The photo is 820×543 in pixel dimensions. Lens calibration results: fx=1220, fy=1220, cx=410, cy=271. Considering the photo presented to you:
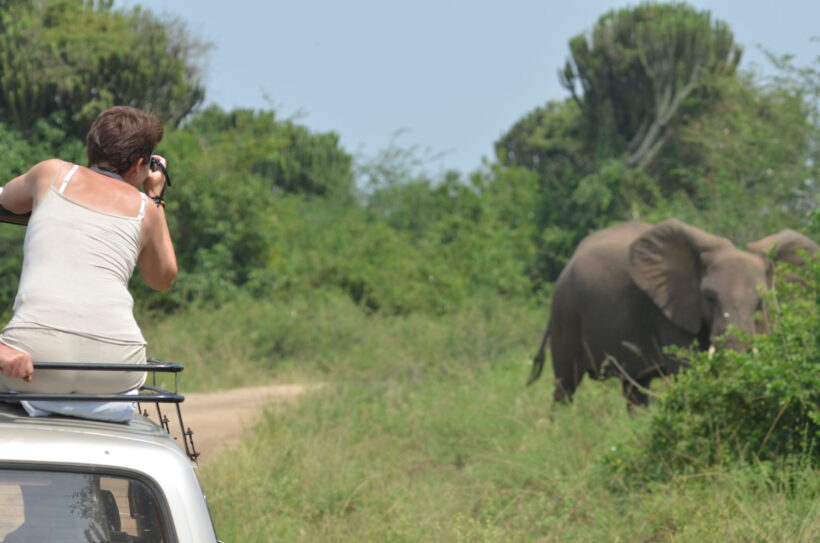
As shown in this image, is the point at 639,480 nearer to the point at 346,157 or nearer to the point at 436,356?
the point at 436,356

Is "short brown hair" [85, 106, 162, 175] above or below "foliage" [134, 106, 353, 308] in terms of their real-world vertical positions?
above

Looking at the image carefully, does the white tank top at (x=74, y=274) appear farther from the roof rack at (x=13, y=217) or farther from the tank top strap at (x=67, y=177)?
the roof rack at (x=13, y=217)

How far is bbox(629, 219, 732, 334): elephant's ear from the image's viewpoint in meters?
10.0

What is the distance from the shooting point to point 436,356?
1439 centimetres

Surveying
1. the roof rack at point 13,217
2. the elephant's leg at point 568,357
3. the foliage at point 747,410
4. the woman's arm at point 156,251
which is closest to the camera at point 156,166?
the woman's arm at point 156,251

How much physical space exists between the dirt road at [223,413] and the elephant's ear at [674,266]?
10.7ft

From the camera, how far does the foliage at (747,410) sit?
20.3 ft

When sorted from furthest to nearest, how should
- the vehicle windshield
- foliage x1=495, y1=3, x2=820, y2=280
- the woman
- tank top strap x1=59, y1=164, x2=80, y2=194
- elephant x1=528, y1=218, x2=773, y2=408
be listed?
foliage x1=495, y1=3, x2=820, y2=280 < elephant x1=528, y1=218, x2=773, y2=408 < tank top strap x1=59, y1=164, x2=80, y2=194 < the woman < the vehicle windshield

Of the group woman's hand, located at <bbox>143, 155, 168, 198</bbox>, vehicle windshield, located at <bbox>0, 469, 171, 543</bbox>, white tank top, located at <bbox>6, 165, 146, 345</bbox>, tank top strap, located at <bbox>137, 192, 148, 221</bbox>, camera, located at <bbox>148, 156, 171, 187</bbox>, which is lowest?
vehicle windshield, located at <bbox>0, 469, 171, 543</bbox>

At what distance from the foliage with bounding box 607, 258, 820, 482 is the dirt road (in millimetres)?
3188

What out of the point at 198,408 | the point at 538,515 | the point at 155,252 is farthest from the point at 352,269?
the point at 155,252

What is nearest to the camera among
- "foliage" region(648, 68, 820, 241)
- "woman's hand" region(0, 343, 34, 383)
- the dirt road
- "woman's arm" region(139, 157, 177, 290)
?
"woman's hand" region(0, 343, 34, 383)

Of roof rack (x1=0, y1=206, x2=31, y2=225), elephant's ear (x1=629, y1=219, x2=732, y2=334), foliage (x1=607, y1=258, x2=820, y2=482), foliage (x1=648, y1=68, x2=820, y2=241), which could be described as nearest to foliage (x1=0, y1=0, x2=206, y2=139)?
foliage (x1=648, y1=68, x2=820, y2=241)

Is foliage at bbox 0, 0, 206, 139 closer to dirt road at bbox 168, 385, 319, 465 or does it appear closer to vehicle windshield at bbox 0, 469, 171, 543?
dirt road at bbox 168, 385, 319, 465
